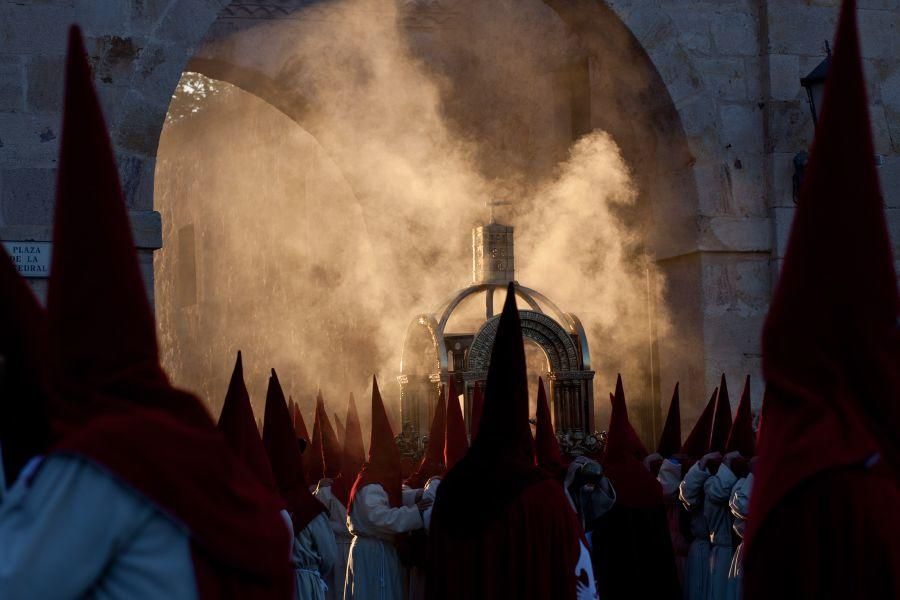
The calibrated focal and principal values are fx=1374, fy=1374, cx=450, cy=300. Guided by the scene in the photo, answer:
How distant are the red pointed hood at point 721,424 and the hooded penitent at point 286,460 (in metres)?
3.16

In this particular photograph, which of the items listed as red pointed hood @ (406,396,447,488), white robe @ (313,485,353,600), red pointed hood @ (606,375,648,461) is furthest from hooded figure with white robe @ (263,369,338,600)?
red pointed hood @ (606,375,648,461)

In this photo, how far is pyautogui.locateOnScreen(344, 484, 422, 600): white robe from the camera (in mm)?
7484

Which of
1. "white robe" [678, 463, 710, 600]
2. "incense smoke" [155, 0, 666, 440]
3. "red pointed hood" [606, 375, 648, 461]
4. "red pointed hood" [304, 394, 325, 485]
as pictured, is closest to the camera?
"red pointed hood" [606, 375, 648, 461]

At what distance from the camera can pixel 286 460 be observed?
6.57 metres

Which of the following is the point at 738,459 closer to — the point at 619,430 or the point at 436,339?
the point at 619,430

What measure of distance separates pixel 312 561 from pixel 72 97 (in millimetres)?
4321

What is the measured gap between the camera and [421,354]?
1005 cm

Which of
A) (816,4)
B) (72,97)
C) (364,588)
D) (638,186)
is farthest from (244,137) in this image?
(72,97)

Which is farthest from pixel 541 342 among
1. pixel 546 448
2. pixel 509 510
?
pixel 509 510

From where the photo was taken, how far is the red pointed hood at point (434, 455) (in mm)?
8180

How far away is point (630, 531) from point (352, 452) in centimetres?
200

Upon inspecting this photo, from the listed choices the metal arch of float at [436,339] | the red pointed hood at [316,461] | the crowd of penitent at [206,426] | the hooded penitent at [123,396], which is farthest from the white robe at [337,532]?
the hooded penitent at [123,396]

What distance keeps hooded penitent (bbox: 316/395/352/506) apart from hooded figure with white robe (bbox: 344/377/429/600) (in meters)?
0.69

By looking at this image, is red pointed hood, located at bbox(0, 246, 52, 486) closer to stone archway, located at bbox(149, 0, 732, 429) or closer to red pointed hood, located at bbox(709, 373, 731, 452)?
red pointed hood, located at bbox(709, 373, 731, 452)
